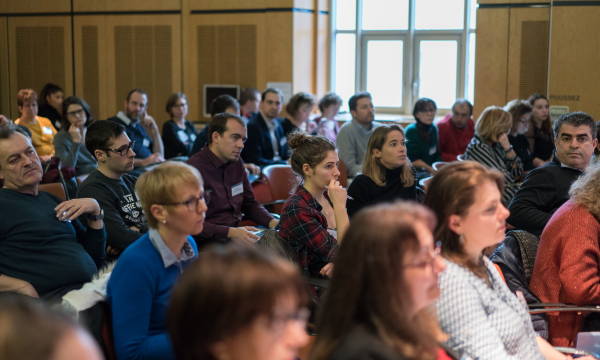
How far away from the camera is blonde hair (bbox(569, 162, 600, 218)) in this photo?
2.30m

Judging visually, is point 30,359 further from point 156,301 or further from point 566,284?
point 566,284

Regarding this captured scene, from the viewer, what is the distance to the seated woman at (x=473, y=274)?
5.11 feet

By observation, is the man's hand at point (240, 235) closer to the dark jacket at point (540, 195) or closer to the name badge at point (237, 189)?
the name badge at point (237, 189)

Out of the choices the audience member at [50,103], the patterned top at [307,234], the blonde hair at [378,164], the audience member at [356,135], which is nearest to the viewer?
the patterned top at [307,234]

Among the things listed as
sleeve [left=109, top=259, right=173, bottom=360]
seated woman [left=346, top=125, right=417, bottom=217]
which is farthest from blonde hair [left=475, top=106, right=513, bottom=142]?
sleeve [left=109, top=259, right=173, bottom=360]

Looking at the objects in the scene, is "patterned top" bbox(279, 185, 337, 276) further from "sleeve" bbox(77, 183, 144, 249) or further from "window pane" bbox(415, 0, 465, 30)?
"window pane" bbox(415, 0, 465, 30)

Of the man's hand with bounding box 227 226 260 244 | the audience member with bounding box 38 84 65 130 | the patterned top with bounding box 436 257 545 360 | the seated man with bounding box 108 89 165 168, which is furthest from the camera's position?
the audience member with bounding box 38 84 65 130

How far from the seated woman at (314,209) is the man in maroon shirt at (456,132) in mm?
3796

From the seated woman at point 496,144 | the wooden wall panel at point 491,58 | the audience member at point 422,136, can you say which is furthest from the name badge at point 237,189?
the wooden wall panel at point 491,58

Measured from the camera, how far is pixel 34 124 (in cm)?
598

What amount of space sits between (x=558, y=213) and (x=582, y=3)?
498 centimetres

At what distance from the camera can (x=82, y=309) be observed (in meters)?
1.64

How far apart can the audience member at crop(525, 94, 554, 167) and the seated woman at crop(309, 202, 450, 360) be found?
5311 mm

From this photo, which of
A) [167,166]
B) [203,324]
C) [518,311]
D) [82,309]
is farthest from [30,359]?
[518,311]
